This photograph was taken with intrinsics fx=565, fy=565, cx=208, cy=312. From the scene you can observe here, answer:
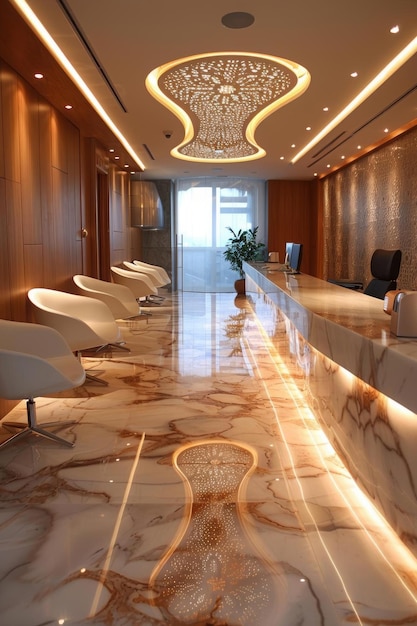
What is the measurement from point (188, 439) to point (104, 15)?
3185mm

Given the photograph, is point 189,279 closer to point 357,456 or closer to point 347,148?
point 347,148

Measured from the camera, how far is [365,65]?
5457mm

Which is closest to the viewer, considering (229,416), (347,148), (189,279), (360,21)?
(229,416)

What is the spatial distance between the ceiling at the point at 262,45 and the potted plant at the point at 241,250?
594 cm

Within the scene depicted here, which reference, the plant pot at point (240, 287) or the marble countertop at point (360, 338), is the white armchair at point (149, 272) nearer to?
the plant pot at point (240, 287)

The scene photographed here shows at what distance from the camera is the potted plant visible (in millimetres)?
13898

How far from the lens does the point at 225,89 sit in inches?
264

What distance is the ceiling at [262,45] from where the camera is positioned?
4.18 metres

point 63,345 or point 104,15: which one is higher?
point 104,15

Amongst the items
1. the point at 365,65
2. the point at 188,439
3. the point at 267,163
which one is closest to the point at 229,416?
the point at 188,439

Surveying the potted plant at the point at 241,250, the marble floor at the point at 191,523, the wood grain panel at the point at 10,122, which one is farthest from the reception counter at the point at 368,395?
the potted plant at the point at 241,250

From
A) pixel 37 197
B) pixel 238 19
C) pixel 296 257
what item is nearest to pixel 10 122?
pixel 37 197

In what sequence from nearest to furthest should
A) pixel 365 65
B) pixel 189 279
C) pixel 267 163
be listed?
pixel 365 65, pixel 267 163, pixel 189 279

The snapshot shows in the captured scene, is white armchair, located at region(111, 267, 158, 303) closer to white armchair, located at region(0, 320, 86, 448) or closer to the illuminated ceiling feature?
the illuminated ceiling feature
